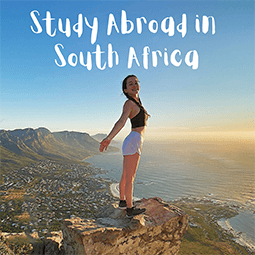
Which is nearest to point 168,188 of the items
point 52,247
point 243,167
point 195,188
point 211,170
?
point 195,188

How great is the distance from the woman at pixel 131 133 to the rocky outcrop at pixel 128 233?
48 cm

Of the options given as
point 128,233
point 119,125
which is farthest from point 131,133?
point 128,233

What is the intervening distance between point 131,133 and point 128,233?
271 cm

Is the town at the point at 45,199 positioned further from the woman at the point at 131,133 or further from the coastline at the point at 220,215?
the woman at the point at 131,133

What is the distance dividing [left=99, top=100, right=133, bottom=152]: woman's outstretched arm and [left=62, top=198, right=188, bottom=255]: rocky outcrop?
219cm

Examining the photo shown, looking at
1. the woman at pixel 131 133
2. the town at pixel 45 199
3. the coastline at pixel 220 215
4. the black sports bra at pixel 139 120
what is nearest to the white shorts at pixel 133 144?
the woman at pixel 131 133

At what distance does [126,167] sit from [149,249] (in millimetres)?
2597

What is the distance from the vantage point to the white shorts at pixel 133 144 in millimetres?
4539

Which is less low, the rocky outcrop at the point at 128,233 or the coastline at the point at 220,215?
the rocky outcrop at the point at 128,233

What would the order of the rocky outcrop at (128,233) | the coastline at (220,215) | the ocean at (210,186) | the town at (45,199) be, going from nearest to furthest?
the rocky outcrop at (128,233) < the coastline at (220,215) < the town at (45,199) < the ocean at (210,186)

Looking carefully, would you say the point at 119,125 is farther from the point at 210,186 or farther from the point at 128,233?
the point at 210,186

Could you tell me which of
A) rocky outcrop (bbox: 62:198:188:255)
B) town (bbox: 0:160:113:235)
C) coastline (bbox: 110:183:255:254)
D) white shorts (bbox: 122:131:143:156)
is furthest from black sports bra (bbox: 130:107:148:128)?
coastline (bbox: 110:183:255:254)

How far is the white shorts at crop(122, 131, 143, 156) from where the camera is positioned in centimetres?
454

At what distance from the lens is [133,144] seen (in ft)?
15.0
